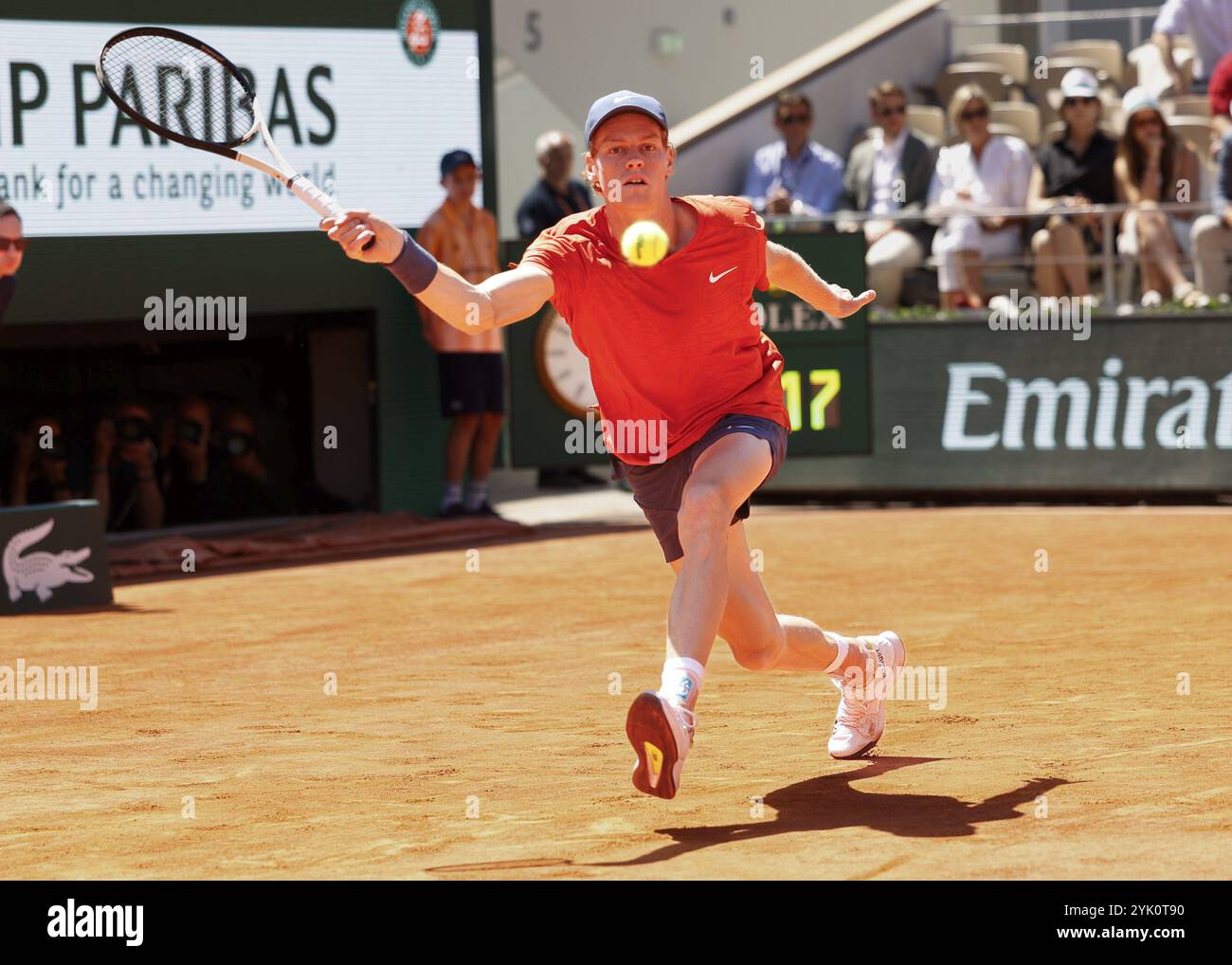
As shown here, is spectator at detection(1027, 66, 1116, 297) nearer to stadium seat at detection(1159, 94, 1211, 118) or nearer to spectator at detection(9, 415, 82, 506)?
stadium seat at detection(1159, 94, 1211, 118)

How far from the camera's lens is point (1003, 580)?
10.2m

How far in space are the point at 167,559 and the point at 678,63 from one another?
28.3 ft

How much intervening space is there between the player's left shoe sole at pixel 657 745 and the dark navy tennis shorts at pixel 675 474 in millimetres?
564

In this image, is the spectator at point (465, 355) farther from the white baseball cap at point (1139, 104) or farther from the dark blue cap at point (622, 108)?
the dark blue cap at point (622, 108)

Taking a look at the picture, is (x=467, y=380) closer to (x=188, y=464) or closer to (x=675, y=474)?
(x=188, y=464)

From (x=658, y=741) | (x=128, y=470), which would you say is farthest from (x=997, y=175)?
(x=658, y=741)

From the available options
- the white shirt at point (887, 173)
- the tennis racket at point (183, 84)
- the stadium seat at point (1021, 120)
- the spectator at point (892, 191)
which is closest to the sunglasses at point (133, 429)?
the spectator at point (892, 191)

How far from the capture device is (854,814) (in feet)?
16.8

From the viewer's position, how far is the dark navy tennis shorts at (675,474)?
525 centimetres
